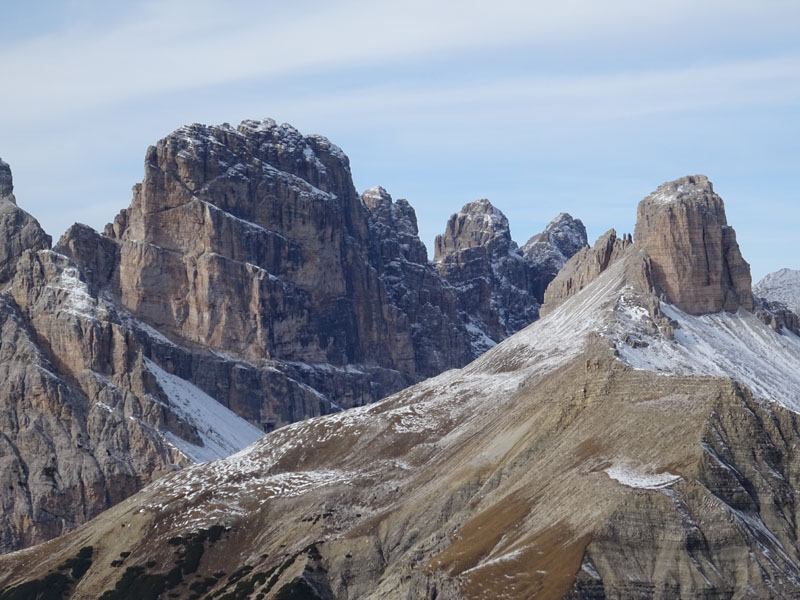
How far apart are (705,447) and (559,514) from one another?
17025 mm

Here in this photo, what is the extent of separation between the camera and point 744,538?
187875 mm

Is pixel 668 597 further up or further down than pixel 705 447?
further down

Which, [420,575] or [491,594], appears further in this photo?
[420,575]

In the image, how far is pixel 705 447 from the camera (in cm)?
19988

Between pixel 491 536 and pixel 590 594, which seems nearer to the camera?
pixel 590 594

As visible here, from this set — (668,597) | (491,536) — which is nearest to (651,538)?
(668,597)

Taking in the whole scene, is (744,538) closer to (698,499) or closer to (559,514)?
(698,499)

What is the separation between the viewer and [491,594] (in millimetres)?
183375

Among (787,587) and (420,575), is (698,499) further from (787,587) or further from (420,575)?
(420,575)

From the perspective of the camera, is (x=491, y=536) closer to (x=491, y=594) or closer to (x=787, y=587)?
(x=491, y=594)

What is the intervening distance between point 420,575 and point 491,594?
13.6 metres

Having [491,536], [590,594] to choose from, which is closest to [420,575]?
[491,536]

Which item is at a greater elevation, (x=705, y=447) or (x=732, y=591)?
(x=705, y=447)

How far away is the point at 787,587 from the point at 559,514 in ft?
77.5
